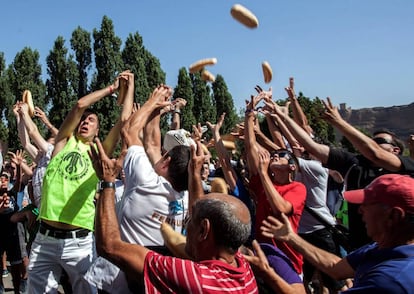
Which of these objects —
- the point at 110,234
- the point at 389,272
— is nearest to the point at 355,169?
the point at 389,272

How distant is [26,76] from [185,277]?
3352 cm

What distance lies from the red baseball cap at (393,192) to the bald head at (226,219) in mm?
567

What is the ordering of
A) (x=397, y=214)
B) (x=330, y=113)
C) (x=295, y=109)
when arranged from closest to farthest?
(x=397, y=214), (x=330, y=113), (x=295, y=109)

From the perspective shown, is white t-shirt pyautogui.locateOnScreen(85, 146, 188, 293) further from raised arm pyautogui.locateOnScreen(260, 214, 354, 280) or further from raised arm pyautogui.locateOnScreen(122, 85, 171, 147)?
raised arm pyautogui.locateOnScreen(260, 214, 354, 280)

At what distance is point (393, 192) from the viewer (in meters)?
2.14

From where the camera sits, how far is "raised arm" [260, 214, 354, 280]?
108 inches

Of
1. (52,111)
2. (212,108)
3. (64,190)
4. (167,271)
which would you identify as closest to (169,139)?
(64,190)

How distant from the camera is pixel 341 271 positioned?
2.72 m

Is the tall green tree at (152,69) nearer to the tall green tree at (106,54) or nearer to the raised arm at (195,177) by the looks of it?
the tall green tree at (106,54)

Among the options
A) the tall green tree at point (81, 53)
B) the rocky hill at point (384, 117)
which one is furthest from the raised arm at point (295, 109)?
the rocky hill at point (384, 117)

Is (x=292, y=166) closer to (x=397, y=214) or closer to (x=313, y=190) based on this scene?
(x=313, y=190)

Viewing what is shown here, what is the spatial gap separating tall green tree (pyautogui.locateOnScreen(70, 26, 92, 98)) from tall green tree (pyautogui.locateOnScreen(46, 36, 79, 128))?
449 mm

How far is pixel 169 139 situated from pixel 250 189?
1.15 metres

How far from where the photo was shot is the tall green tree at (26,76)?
3256cm
